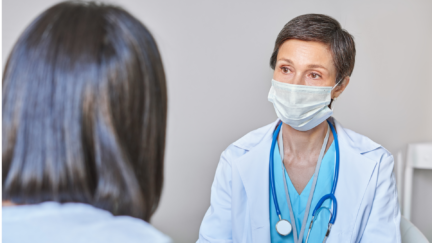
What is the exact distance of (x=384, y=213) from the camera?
911mm

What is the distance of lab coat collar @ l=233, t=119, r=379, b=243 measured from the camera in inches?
36.5

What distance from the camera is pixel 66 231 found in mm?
446

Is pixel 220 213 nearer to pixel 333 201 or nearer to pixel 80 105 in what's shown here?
pixel 333 201

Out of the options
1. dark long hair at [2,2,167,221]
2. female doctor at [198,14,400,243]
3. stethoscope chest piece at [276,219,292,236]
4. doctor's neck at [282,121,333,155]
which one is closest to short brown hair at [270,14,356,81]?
female doctor at [198,14,400,243]

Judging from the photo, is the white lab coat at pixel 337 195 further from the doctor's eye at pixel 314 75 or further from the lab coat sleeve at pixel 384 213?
the doctor's eye at pixel 314 75

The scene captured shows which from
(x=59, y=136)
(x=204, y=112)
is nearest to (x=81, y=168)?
(x=59, y=136)

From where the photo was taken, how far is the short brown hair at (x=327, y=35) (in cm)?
95

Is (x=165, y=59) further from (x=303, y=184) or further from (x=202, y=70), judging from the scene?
(x=303, y=184)

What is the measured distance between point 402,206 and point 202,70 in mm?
939

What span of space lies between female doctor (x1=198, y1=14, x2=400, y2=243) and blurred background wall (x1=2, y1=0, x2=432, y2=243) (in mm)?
160

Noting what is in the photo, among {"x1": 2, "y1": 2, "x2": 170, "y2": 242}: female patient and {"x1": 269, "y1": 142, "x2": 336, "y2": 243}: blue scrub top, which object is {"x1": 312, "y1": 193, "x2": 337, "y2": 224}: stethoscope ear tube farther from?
{"x1": 2, "y1": 2, "x2": 170, "y2": 242}: female patient

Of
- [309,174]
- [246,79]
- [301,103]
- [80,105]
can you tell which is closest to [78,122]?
[80,105]

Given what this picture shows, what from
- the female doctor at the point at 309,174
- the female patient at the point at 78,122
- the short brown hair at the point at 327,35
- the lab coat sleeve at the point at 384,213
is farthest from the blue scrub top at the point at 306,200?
the female patient at the point at 78,122

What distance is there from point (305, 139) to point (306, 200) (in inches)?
6.7
